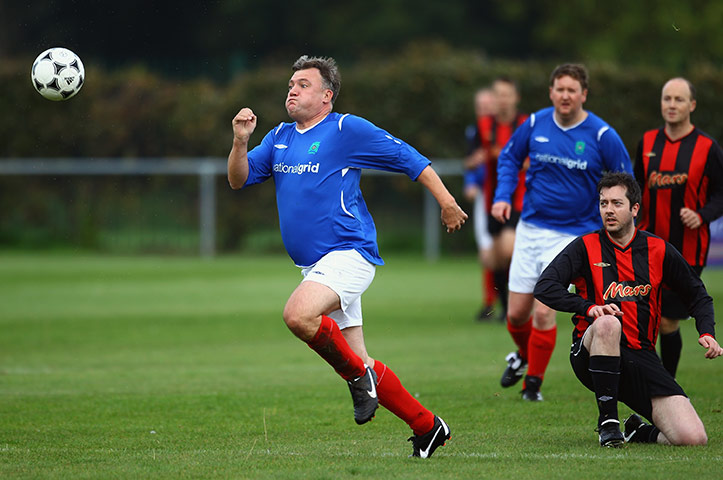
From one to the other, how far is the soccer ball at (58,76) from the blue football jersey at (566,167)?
10.5 feet

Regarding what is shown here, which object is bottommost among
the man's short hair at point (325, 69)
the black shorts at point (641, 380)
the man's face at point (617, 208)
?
the black shorts at point (641, 380)

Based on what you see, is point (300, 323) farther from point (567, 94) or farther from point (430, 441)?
point (567, 94)

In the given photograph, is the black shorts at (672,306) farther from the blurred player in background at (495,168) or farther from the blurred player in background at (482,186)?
the blurred player in background at (482,186)

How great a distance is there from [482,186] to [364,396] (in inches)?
306

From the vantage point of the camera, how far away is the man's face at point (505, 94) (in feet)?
35.3

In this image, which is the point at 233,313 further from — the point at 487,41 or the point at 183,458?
the point at 487,41

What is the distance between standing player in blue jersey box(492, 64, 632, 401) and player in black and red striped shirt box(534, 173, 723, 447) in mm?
1547

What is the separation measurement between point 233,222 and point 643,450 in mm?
18242

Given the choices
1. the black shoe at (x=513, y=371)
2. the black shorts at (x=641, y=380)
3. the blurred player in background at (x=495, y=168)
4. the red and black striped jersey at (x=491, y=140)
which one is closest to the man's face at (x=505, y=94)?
the blurred player in background at (x=495, y=168)

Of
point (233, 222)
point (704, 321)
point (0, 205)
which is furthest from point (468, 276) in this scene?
point (704, 321)

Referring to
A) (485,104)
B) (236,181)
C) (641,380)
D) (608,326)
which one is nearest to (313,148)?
(236,181)

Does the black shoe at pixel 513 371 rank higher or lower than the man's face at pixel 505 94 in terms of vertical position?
lower

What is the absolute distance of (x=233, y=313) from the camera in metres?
13.9

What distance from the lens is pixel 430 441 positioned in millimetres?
5715
